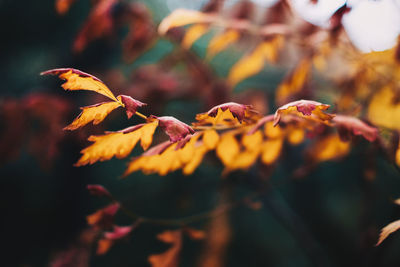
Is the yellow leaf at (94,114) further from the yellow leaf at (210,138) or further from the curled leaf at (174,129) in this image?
the yellow leaf at (210,138)

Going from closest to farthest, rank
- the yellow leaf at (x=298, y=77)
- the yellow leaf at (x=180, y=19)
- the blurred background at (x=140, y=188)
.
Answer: the yellow leaf at (x=180, y=19) < the yellow leaf at (x=298, y=77) < the blurred background at (x=140, y=188)

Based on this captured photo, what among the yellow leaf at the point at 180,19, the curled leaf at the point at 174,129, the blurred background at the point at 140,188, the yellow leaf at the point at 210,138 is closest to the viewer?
the curled leaf at the point at 174,129

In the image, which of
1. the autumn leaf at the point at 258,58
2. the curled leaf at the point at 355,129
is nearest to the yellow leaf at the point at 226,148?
the curled leaf at the point at 355,129

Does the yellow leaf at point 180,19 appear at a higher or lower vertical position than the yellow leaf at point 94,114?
higher

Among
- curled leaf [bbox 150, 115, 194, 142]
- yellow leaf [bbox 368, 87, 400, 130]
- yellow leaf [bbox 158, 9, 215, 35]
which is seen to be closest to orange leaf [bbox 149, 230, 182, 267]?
curled leaf [bbox 150, 115, 194, 142]

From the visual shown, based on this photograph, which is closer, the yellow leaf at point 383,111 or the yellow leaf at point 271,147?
the yellow leaf at point 271,147

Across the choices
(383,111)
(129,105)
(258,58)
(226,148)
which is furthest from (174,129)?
(383,111)
